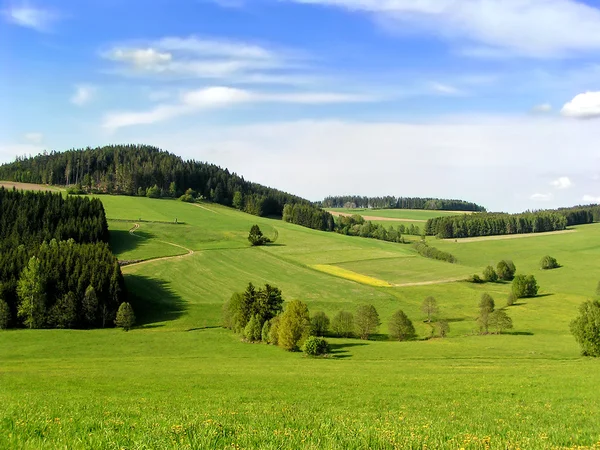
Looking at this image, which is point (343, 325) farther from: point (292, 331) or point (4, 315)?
point (4, 315)

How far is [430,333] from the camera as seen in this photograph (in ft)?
257

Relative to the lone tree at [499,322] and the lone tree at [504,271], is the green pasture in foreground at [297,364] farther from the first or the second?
the lone tree at [504,271]

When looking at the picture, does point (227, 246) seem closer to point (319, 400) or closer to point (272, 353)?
point (272, 353)

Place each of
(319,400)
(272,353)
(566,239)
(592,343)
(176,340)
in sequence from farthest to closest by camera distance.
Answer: (566,239) < (176,340) < (272,353) < (592,343) < (319,400)

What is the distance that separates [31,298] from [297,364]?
5915 cm

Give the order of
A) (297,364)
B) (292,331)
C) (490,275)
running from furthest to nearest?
(490,275) → (292,331) → (297,364)

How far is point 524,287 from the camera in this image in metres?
107

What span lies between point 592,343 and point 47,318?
86.8m

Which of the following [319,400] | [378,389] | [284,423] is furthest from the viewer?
[378,389]

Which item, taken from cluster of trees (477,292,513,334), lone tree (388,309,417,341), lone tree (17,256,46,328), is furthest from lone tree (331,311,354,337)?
lone tree (17,256,46,328)

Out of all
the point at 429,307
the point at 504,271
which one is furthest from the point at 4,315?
the point at 504,271

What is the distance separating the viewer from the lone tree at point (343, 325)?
76500mm

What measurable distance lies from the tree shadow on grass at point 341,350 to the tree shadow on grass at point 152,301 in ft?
114

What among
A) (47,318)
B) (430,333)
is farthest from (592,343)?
(47,318)
